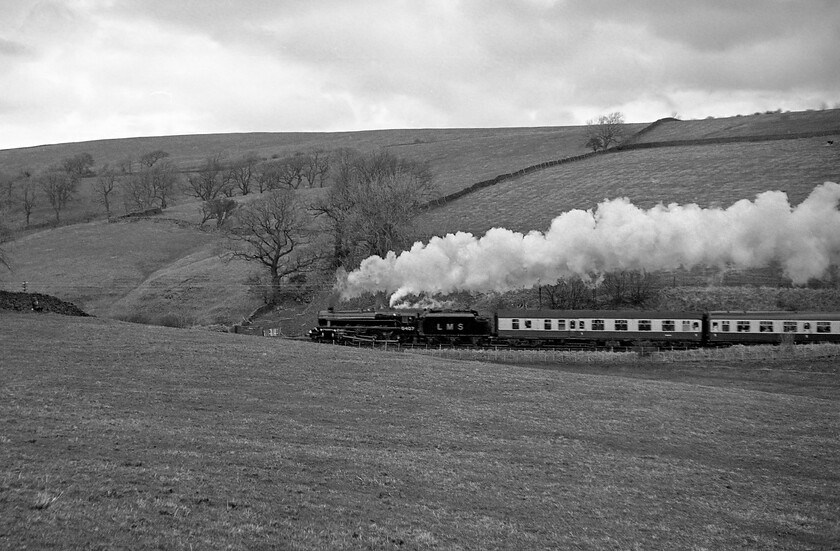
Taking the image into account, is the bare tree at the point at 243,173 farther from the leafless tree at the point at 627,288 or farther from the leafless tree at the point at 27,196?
the leafless tree at the point at 627,288

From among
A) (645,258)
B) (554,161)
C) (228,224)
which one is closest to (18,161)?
(228,224)

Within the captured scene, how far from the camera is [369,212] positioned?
6172 centimetres

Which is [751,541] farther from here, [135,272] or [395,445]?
[135,272]

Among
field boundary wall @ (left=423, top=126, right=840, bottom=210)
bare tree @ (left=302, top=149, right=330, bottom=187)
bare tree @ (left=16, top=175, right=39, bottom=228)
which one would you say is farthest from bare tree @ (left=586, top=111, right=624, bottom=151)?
bare tree @ (left=16, top=175, right=39, bottom=228)

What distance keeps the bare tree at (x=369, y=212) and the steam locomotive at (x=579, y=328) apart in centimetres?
1497

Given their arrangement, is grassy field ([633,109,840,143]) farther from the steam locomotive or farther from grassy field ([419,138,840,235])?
the steam locomotive

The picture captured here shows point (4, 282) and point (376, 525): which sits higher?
point (4, 282)

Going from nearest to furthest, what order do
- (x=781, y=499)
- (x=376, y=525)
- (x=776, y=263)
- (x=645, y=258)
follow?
(x=376, y=525) → (x=781, y=499) → (x=645, y=258) → (x=776, y=263)

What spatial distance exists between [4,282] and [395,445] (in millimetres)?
73897

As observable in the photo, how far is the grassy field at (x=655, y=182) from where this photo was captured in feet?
251

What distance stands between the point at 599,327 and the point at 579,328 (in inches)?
52.6

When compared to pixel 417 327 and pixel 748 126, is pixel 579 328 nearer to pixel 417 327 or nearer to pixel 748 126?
pixel 417 327

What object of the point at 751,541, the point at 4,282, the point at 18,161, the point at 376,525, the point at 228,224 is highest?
the point at 18,161

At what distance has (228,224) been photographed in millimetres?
100688
